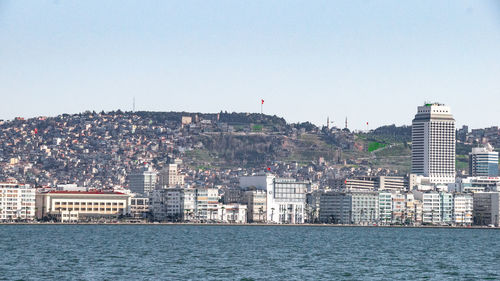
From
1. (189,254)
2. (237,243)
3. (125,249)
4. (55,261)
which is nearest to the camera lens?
(55,261)

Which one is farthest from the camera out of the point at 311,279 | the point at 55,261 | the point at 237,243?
the point at 237,243

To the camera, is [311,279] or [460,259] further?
[460,259]

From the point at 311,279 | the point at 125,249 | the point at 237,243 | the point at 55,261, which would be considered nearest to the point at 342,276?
the point at 311,279

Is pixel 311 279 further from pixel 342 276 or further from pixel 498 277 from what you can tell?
pixel 498 277

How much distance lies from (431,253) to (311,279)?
36708 millimetres

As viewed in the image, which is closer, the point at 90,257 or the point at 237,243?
the point at 90,257

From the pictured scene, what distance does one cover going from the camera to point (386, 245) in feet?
406

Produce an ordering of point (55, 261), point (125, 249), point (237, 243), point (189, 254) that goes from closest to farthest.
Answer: point (55, 261) < point (189, 254) < point (125, 249) < point (237, 243)

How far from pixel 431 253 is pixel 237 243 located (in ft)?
75.7

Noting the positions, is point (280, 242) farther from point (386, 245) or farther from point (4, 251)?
point (4, 251)

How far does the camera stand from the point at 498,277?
78.2 m

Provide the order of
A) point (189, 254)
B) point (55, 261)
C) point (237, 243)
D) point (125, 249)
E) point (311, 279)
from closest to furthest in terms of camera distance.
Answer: point (311, 279)
point (55, 261)
point (189, 254)
point (125, 249)
point (237, 243)

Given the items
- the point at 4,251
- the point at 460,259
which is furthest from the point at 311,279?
the point at 4,251

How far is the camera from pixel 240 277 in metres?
74.1
